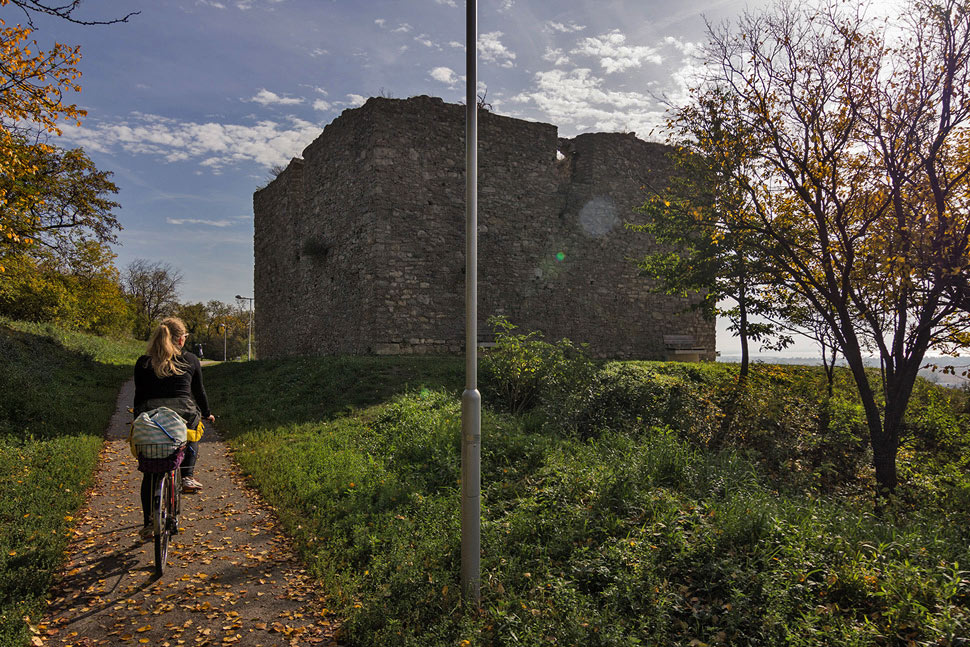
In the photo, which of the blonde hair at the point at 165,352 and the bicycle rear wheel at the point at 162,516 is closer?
the bicycle rear wheel at the point at 162,516

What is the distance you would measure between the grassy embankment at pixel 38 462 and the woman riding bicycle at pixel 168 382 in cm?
85

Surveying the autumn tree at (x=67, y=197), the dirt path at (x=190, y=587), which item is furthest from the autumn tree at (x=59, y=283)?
the dirt path at (x=190, y=587)

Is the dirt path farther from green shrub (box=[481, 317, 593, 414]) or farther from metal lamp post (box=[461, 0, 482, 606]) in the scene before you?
green shrub (box=[481, 317, 593, 414])

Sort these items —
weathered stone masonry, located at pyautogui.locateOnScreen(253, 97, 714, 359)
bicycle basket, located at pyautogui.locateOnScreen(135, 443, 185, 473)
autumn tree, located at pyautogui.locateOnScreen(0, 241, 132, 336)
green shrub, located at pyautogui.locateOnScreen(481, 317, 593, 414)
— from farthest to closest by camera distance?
autumn tree, located at pyautogui.locateOnScreen(0, 241, 132, 336), weathered stone masonry, located at pyautogui.locateOnScreen(253, 97, 714, 359), green shrub, located at pyautogui.locateOnScreen(481, 317, 593, 414), bicycle basket, located at pyautogui.locateOnScreen(135, 443, 185, 473)

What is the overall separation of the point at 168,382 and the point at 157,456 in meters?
0.79

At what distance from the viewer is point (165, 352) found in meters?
4.72

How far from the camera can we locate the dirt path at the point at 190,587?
370 centimetres

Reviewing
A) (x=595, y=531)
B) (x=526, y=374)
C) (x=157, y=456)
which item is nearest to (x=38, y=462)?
(x=157, y=456)

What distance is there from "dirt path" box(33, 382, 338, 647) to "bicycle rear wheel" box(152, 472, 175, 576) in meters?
0.16

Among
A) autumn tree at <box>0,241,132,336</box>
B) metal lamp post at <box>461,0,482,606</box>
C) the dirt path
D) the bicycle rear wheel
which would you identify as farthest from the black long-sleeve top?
autumn tree at <box>0,241,132,336</box>

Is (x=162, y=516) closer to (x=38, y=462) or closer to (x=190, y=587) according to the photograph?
(x=190, y=587)

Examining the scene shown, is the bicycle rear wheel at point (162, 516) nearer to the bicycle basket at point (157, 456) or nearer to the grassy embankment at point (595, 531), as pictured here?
the bicycle basket at point (157, 456)

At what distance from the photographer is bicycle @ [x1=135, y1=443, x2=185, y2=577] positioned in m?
4.32

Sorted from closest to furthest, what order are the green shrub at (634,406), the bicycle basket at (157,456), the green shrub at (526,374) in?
the bicycle basket at (157,456)
the green shrub at (634,406)
the green shrub at (526,374)
